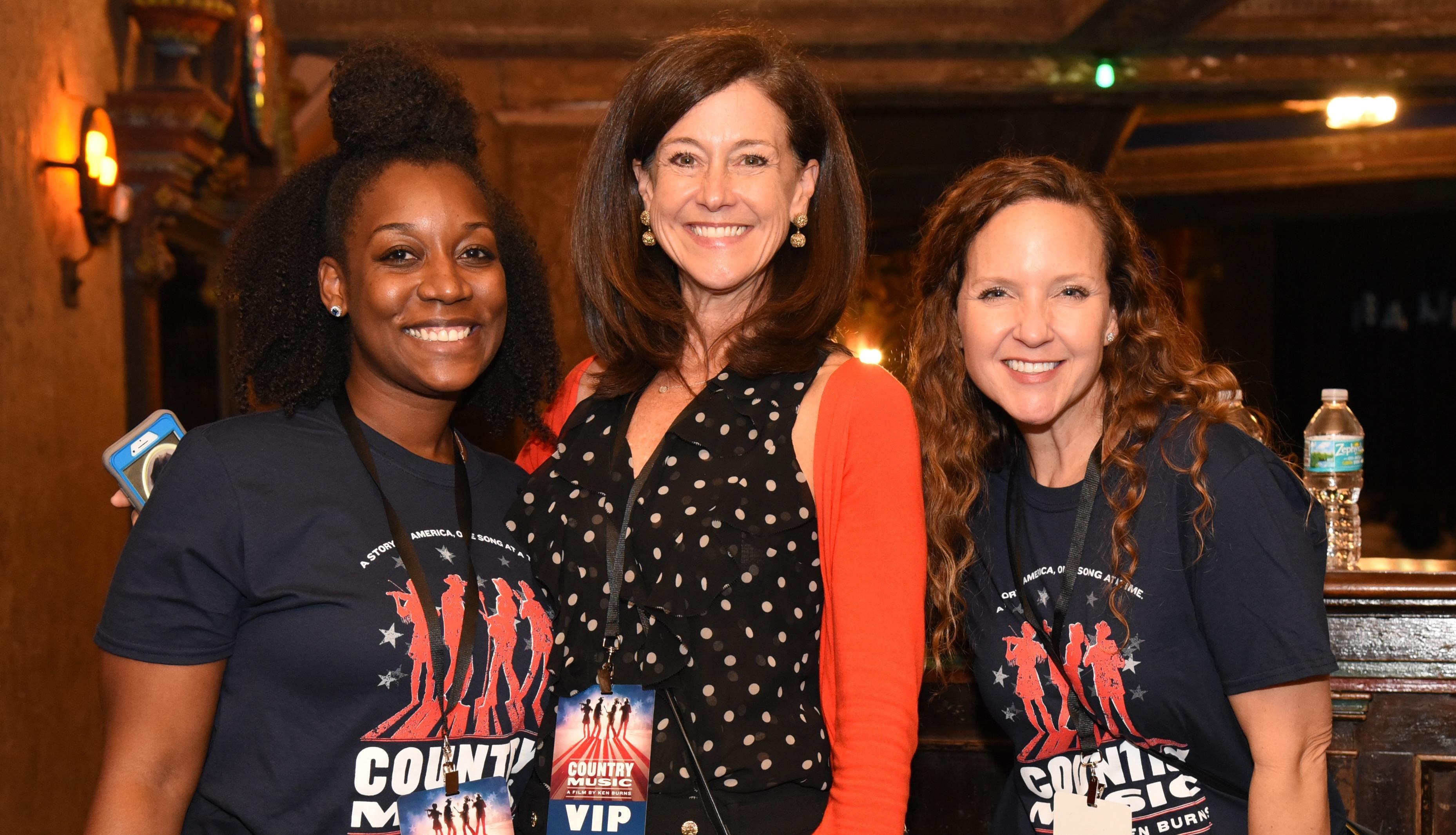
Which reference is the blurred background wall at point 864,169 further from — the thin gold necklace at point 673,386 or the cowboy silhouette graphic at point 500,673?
the cowboy silhouette graphic at point 500,673

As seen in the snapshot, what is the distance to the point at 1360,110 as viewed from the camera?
7.70 m

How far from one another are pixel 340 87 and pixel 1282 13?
19.3 ft

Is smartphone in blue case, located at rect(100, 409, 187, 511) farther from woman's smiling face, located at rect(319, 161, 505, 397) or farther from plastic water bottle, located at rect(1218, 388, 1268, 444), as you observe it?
plastic water bottle, located at rect(1218, 388, 1268, 444)

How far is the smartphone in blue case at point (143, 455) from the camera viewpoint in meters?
1.72

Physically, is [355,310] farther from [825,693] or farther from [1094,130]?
[1094,130]

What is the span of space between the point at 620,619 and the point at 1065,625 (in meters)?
0.68

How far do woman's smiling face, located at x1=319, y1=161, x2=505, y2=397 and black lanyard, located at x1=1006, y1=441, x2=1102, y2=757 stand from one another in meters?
0.91

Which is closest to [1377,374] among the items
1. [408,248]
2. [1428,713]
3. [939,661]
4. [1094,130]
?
[1094,130]

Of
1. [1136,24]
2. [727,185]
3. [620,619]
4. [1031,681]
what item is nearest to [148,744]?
[620,619]

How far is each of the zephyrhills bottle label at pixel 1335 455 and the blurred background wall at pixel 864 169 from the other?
2.12 feet

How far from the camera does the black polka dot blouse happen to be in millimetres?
1526

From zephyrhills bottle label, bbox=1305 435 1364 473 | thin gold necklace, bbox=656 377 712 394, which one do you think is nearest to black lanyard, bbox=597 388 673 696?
thin gold necklace, bbox=656 377 712 394

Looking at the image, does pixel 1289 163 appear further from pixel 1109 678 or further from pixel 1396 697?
pixel 1109 678

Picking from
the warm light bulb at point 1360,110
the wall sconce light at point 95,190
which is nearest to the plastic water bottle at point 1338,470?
the wall sconce light at point 95,190
